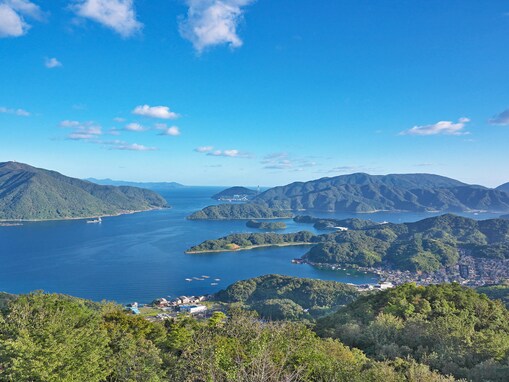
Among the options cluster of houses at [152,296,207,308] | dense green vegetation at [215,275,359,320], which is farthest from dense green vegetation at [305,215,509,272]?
cluster of houses at [152,296,207,308]

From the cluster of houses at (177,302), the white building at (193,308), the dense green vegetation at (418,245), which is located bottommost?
the cluster of houses at (177,302)

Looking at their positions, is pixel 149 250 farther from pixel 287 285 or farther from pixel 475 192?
pixel 475 192

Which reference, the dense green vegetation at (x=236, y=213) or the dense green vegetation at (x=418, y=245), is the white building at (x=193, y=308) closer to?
the dense green vegetation at (x=418, y=245)

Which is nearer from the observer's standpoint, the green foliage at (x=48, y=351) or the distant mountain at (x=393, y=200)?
the green foliage at (x=48, y=351)

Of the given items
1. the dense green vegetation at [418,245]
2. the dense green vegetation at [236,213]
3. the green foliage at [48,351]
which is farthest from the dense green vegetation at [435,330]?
the dense green vegetation at [236,213]

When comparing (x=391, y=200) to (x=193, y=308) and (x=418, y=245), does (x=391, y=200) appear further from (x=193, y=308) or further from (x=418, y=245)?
(x=193, y=308)

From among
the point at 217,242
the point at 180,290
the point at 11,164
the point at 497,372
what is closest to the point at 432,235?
the point at 217,242

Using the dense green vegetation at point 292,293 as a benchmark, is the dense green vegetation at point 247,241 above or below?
above
